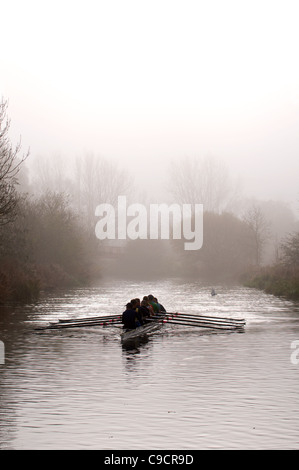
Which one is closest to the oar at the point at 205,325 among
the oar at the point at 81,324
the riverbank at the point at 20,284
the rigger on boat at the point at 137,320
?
the rigger on boat at the point at 137,320

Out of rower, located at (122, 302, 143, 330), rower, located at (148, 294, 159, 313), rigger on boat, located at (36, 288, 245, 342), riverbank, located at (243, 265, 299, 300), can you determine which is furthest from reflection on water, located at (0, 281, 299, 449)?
riverbank, located at (243, 265, 299, 300)

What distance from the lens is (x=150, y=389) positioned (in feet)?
51.8

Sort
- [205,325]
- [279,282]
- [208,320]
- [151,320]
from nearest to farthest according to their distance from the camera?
[151,320]
[205,325]
[208,320]
[279,282]

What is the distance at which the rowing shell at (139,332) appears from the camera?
24656mm

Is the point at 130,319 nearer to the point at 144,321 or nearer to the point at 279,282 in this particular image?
the point at 144,321

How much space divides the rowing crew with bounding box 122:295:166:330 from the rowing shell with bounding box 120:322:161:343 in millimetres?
200

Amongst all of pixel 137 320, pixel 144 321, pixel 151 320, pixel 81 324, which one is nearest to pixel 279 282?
pixel 151 320

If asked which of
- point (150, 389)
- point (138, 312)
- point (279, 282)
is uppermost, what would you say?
point (279, 282)

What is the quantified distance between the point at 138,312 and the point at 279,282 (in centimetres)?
2921

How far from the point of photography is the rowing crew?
1003 inches

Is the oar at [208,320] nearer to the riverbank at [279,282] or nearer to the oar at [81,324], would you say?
the oar at [81,324]

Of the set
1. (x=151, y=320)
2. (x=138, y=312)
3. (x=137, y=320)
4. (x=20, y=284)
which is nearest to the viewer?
(x=137, y=320)

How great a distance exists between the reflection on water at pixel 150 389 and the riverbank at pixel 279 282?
67.2ft
